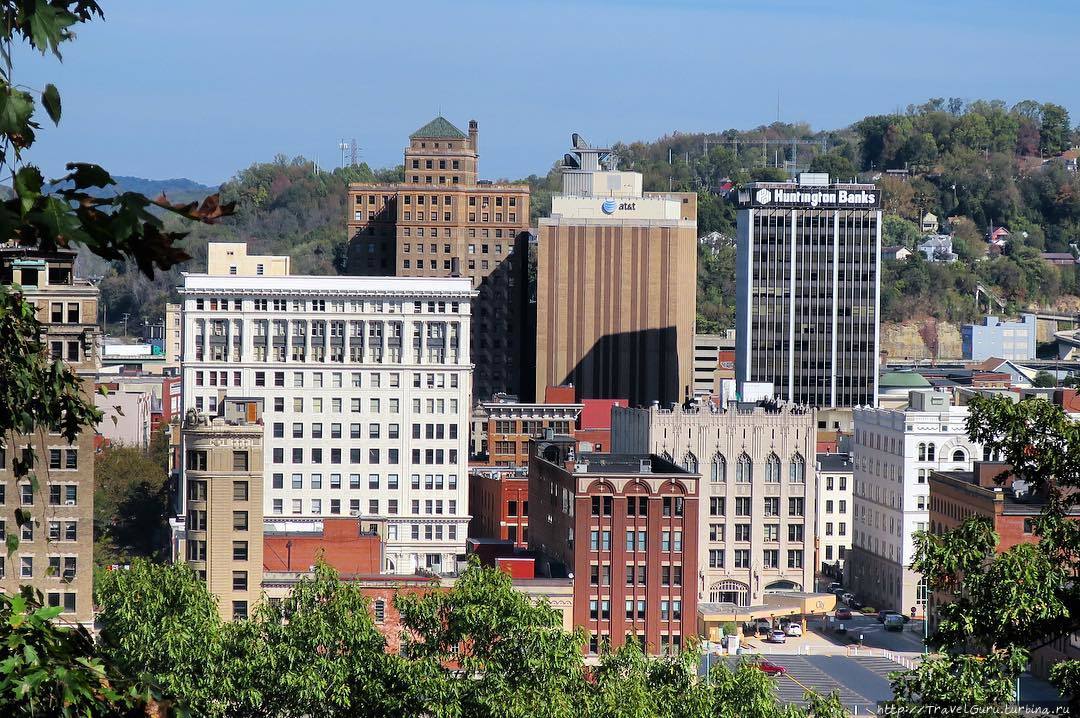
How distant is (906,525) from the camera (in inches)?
6752

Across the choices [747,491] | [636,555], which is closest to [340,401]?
[747,491]

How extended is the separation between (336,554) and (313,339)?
43761 mm

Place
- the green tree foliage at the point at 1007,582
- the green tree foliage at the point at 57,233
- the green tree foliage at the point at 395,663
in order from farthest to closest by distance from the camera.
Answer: the green tree foliage at the point at 395,663
the green tree foliage at the point at 1007,582
the green tree foliage at the point at 57,233

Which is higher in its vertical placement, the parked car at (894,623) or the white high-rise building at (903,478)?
the white high-rise building at (903,478)

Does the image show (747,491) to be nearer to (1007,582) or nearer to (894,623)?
(894,623)

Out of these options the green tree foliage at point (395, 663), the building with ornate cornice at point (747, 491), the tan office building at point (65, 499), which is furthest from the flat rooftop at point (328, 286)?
the green tree foliage at point (395, 663)

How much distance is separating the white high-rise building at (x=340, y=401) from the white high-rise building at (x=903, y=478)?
35.7 m

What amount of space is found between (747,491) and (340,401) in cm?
3504

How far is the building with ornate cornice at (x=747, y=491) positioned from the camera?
561 feet

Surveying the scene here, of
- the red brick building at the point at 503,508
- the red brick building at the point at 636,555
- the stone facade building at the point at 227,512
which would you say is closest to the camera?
the stone facade building at the point at 227,512

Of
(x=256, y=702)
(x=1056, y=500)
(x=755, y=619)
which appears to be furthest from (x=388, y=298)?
(x=1056, y=500)

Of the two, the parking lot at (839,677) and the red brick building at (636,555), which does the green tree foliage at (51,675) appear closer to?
the parking lot at (839,677)

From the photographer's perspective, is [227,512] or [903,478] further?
[903,478]

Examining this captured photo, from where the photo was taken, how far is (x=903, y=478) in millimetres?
172125
